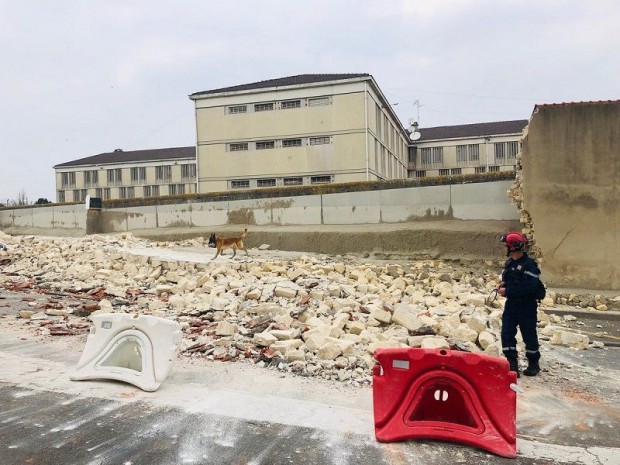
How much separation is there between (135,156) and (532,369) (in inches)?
1686

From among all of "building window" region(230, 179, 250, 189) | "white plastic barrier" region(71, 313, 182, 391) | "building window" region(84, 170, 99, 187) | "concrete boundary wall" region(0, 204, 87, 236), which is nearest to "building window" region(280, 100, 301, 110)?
"building window" region(230, 179, 250, 189)

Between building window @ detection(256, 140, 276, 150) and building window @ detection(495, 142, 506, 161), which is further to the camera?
building window @ detection(495, 142, 506, 161)

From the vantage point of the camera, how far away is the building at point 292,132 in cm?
2481

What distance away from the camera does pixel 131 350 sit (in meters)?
4.83

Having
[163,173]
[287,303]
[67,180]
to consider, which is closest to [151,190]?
[163,173]

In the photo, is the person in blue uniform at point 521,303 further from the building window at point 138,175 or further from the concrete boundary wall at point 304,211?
the building window at point 138,175

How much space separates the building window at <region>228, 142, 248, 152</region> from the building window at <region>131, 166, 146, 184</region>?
1757 centimetres

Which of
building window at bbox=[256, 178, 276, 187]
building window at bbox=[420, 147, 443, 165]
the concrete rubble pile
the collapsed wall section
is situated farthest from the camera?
building window at bbox=[420, 147, 443, 165]

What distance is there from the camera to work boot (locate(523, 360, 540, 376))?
5238 millimetres

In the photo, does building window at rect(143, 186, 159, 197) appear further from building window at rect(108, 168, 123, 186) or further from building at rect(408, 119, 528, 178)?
building at rect(408, 119, 528, 178)

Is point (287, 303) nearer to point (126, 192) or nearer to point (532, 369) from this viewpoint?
point (532, 369)

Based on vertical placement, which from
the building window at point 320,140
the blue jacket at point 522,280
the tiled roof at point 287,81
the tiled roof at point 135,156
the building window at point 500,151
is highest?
the tiled roof at point 287,81

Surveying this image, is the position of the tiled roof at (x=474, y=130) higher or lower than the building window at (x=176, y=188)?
higher

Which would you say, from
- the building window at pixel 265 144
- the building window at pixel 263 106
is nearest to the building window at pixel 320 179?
the building window at pixel 265 144
